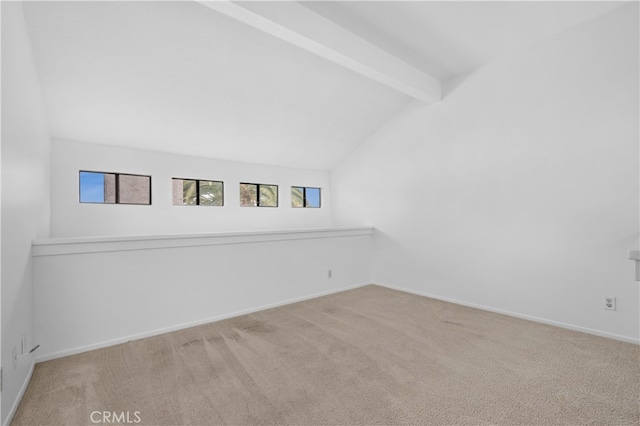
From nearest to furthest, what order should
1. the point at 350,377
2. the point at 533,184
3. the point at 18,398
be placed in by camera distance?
the point at 18,398, the point at 350,377, the point at 533,184

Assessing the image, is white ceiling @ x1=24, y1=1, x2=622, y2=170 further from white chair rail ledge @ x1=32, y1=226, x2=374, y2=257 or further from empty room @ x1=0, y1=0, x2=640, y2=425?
white chair rail ledge @ x1=32, y1=226, x2=374, y2=257

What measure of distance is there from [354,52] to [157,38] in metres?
1.79

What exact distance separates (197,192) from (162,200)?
521mm

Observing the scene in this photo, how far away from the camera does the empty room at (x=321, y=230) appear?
74.0 inches

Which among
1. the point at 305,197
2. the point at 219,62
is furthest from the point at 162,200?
the point at 305,197

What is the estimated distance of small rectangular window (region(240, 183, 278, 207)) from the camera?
5098 mm

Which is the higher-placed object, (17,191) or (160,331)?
(17,191)

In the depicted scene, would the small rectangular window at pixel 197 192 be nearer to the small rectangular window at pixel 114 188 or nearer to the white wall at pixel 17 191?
the small rectangular window at pixel 114 188

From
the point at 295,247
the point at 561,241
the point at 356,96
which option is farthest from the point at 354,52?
the point at 561,241

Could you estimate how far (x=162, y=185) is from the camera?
4262 mm

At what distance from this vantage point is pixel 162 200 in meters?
4.25

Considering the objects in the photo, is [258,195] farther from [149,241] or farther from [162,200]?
[149,241]

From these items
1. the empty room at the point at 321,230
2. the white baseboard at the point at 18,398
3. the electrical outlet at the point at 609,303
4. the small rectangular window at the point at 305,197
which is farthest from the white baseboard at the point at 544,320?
the white baseboard at the point at 18,398

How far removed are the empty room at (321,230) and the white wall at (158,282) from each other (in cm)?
2
